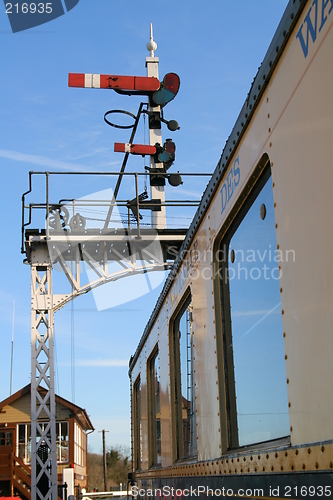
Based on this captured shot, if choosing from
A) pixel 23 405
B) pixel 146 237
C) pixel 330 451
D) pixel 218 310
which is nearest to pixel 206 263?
pixel 218 310

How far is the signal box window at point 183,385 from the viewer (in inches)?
160

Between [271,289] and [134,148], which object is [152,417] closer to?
[271,289]

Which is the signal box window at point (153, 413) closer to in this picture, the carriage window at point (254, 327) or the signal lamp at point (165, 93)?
A: the carriage window at point (254, 327)

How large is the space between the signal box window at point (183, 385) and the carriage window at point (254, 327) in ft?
3.22

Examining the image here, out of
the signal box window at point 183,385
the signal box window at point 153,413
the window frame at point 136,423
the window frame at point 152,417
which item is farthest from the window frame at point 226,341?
the window frame at point 136,423

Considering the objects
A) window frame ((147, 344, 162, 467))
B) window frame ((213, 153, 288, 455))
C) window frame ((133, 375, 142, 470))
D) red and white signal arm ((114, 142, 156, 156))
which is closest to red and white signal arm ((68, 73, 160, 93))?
red and white signal arm ((114, 142, 156, 156))

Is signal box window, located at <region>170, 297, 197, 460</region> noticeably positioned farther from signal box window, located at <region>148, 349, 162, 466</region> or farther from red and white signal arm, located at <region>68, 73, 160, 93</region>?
red and white signal arm, located at <region>68, 73, 160, 93</region>

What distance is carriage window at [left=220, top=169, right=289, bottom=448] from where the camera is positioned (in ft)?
7.57

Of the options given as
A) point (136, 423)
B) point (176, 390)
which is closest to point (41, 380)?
point (136, 423)

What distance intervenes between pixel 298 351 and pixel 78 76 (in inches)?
502

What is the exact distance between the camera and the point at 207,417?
11.0 feet

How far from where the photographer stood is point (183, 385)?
14.6ft

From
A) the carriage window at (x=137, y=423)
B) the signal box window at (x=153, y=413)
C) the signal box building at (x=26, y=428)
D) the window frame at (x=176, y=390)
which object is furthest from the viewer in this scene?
the signal box building at (x=26, y=428)

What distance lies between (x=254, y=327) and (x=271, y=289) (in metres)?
0.28
